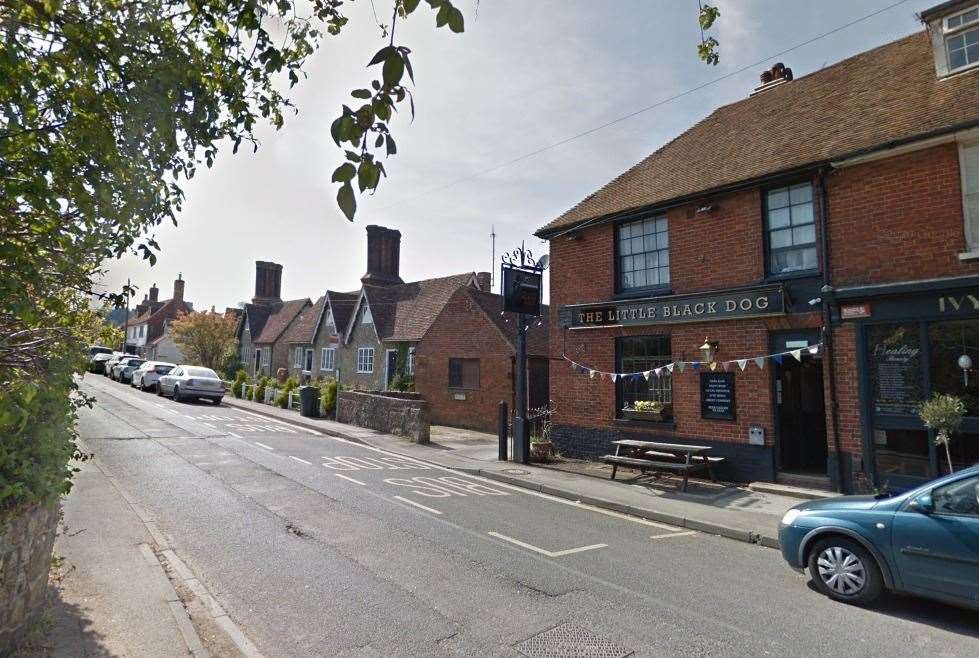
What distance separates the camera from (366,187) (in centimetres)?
232

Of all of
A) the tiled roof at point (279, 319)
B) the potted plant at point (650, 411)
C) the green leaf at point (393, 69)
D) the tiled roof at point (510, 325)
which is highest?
the tiled roof at point (279, 319)

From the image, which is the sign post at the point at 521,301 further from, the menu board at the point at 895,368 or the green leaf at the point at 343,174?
the green leaf at the point at 343,174

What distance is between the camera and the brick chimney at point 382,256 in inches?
1444

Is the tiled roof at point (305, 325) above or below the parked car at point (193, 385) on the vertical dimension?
above

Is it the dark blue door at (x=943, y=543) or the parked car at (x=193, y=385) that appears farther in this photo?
the parked car at (x=193, y=385)

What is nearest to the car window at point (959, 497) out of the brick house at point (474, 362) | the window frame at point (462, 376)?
the brick house at point (474, 362)

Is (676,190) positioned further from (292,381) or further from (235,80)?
(292,381)

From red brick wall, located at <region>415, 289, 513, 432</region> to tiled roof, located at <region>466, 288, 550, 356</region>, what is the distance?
1.22ft

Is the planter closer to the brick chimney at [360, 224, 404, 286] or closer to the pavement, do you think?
the pavement

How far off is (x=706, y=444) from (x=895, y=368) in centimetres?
372

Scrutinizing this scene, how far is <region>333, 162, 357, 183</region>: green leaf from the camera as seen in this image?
2176mm

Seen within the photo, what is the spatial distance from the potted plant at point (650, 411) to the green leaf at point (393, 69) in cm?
1164

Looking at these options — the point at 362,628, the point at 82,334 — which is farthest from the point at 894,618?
the point at 82,334

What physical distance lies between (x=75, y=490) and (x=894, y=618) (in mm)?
10785
